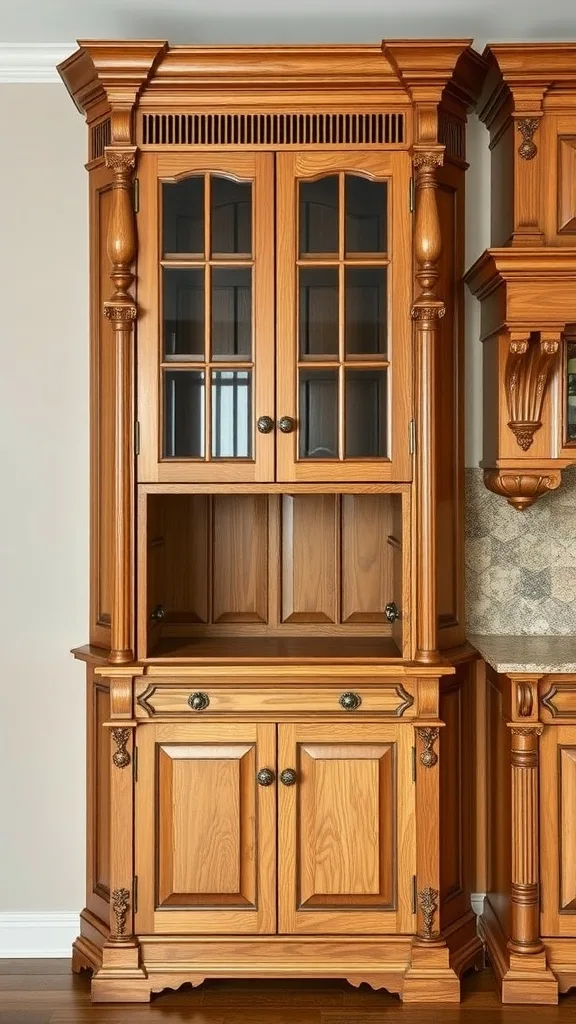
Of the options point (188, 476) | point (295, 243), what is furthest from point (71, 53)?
point (188, 476)

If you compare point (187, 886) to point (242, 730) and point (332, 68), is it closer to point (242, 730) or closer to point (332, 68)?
point (242, 730)

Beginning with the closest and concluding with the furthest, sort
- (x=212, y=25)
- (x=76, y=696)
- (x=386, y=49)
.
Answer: (x=386, y=49), (x=212, y=25), (x=76, y=696)

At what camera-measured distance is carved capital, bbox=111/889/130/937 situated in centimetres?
298

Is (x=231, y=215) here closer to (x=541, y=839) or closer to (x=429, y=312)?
(x=429, y=312)

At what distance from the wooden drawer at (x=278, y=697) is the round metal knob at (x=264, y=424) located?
71cm

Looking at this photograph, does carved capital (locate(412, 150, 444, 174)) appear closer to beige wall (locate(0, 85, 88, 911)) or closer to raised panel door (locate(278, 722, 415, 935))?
beige wall (locate(0, 85, 88, 911))

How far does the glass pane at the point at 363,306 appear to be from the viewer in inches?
118

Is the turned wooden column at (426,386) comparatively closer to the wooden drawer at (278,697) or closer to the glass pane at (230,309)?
the wooden drawer at (278,697)

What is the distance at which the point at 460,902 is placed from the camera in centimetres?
317

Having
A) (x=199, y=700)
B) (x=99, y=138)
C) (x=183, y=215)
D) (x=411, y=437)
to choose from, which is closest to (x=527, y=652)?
(x=411, y=437)

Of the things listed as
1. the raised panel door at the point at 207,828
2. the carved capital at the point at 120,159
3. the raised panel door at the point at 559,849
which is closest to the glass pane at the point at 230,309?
the carved capital at the point at 120,159

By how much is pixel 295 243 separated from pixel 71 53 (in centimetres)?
102

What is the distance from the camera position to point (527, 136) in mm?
3043

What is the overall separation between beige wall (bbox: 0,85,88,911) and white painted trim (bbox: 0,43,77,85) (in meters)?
0.03
